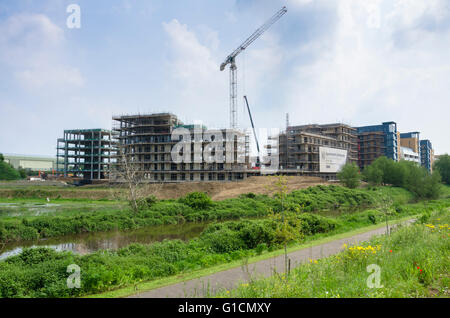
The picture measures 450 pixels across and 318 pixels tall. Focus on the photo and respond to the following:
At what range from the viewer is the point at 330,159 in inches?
2741

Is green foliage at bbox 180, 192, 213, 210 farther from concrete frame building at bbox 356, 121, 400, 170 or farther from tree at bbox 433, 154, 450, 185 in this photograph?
concrete frame building at bbox 356, 121, 400, 170

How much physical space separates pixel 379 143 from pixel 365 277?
9048 cm

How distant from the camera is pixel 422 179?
49688 millimetres

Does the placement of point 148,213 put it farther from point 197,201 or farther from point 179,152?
point 179,152

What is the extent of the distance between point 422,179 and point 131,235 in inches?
1919

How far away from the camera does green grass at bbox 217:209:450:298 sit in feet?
21.2

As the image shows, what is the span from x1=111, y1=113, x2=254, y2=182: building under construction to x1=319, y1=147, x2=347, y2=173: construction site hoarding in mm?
17275

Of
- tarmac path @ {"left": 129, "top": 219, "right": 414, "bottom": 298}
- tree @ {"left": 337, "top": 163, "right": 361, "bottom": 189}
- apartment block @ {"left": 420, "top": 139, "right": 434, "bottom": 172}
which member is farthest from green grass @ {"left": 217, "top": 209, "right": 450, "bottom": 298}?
apartment block @ {"left": 420, "top": 139, "right": 434, "bottom": 172}

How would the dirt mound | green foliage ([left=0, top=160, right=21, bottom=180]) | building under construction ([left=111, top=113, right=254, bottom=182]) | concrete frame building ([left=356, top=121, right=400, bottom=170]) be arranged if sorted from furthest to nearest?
concrete frame building ([left=356, top=121, right=400, bottom=170]) → green foliage ([left=0, top=160, right=21, bottom=180]) → building under construction ([left=111, top=113, right=254, bottom=182]) → the dirt mound

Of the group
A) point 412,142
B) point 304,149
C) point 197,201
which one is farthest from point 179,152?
point 412,142

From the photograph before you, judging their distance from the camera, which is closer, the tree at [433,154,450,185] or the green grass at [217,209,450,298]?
the green grass at [217,209,450,298]

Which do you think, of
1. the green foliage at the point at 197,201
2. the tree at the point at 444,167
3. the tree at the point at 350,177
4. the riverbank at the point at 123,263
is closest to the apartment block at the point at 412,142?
the tree at the point at 444,167
